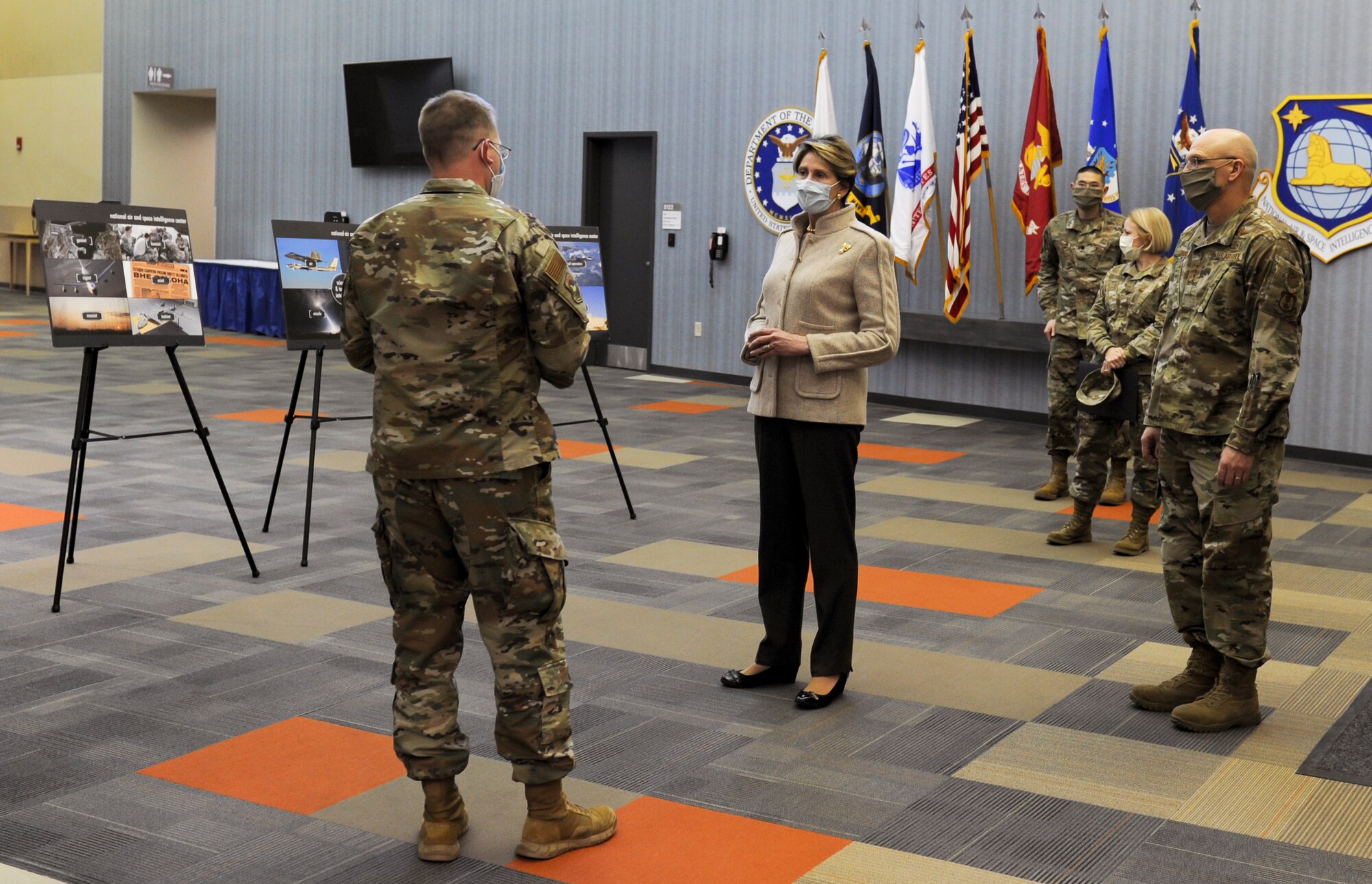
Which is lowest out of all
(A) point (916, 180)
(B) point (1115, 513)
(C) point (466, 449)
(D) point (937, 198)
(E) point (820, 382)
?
(B) point (1115, 513)

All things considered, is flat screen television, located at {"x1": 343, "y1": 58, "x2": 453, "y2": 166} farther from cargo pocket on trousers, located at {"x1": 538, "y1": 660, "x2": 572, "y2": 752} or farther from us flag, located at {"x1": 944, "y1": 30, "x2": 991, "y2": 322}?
cargo pocket on trousers, located at {"x1": 538, "y1": 660, "x2": 572, "y2": 752}

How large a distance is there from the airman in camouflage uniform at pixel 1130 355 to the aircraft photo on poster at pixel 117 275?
3923 mm

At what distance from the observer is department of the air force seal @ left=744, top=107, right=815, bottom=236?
11.8m

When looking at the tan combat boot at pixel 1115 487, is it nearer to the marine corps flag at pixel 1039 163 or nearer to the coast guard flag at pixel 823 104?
the marine corps flag at pixel 1039 163

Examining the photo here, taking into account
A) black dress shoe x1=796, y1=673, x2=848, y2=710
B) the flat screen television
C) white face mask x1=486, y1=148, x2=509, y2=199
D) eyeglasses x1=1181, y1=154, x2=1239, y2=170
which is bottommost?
black dress shoe x1=796, y1=673, x2=848, y2=710

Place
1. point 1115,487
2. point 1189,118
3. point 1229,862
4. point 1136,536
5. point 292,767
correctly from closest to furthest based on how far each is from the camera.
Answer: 1. point 1229,862
2. point 292,767
3. point 1136,536
4. point 1115,487
5. point 1189,118

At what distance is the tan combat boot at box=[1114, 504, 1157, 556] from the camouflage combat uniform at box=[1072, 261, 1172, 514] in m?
0.03

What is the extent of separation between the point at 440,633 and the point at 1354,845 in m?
2.10

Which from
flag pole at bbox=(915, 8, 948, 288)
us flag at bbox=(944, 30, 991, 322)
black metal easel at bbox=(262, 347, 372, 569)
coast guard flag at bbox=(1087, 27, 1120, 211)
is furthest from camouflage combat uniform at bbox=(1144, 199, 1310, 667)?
flag pole at bbox=(915, 8, 948, 288)

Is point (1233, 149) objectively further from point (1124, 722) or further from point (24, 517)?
point (24, 517)

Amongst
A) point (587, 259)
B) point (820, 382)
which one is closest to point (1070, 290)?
point (587, 259)

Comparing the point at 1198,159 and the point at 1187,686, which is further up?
the point at 1198,159

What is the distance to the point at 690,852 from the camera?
117 inches

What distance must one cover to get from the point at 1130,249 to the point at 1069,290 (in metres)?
0.92
